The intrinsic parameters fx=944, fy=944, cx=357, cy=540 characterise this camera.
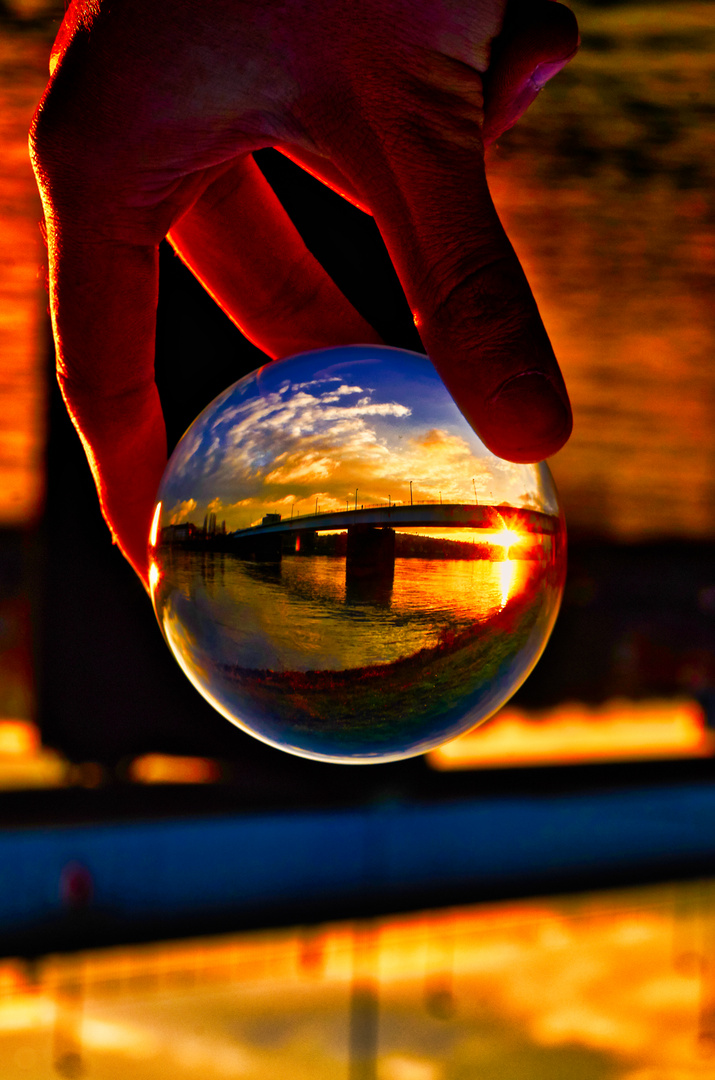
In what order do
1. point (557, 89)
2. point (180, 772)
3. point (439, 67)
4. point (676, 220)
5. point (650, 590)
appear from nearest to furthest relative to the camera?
point (439, 67)
point (557, 89)
point (676, 220)
point (180, 772)
point (650, 590)

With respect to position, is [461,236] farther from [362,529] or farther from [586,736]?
[586,736]

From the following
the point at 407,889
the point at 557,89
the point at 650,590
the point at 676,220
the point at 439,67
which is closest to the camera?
the point at 439,67

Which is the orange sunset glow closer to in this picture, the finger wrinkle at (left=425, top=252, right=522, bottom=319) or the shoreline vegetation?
the shoreline vegetation

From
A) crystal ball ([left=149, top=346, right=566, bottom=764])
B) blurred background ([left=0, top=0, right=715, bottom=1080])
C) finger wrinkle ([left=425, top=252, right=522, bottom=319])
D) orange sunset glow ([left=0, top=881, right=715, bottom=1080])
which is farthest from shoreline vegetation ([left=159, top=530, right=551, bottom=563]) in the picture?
orange sunset glow ([left=0, top=881, right=715, bottom=1080])

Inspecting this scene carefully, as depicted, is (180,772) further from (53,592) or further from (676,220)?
(676,220)

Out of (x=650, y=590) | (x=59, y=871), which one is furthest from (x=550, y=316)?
(x=59, y=871)

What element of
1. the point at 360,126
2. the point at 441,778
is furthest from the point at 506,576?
the point at 441,778

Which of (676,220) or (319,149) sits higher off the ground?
(676,220)
